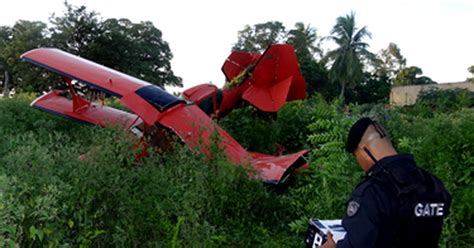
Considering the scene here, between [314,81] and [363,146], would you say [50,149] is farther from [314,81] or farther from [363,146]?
[314,81]

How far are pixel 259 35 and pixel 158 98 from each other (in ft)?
180

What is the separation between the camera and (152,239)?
322 centimetres

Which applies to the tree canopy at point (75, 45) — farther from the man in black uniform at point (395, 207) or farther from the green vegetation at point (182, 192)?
the man in black uniform at point (395, 207)

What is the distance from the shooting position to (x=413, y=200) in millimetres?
1871

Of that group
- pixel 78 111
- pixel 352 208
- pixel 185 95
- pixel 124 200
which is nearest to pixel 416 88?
pixel 185 95

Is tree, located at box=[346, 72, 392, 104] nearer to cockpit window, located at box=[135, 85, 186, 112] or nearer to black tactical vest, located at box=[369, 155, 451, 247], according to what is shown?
cockpit window, located at box=[135, 85, 186, 112]

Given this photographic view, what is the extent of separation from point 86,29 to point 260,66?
34.5m

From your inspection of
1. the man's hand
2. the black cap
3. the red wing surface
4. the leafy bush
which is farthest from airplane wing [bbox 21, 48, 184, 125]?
the black cap

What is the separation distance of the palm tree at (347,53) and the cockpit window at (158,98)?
158ft

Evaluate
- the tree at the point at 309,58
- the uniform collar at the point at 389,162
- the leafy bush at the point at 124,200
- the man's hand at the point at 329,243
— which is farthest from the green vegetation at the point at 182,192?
the tree at the point at 309,58

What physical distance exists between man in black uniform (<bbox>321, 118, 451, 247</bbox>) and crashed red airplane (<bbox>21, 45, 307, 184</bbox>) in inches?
103

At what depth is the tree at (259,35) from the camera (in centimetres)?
5725

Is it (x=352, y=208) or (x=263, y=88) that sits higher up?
(x=352, y=208)

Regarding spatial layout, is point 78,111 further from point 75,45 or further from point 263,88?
point 75,45
